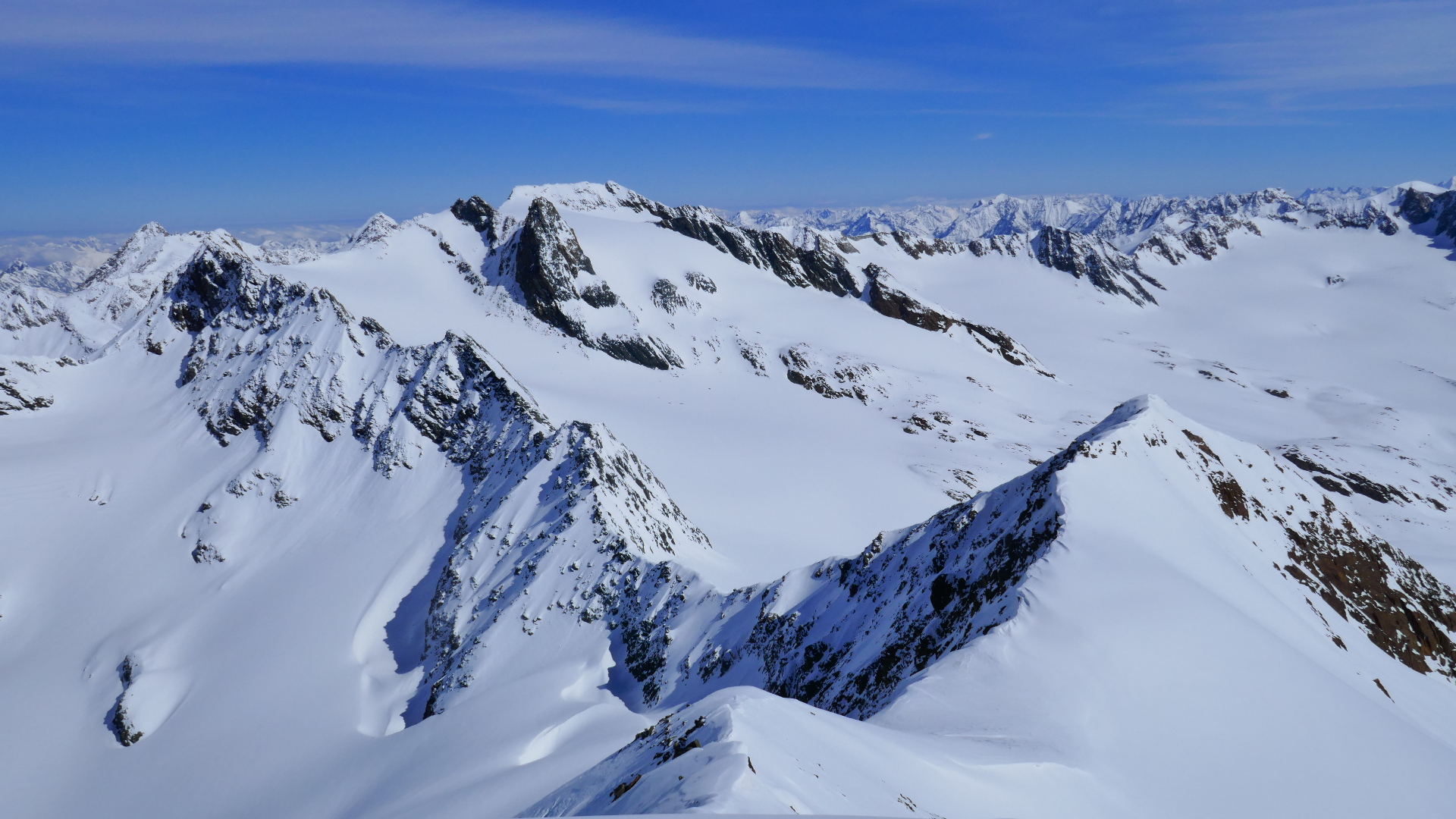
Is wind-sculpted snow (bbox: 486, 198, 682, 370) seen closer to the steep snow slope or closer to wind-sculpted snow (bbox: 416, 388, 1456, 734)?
wind-sculpted snow (bbox: 416, 388, 1456, 734)

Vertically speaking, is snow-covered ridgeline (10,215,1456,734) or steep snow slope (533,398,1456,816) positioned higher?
steep snow slope (533,398,1456,816)

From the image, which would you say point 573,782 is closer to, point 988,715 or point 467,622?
point 988,715

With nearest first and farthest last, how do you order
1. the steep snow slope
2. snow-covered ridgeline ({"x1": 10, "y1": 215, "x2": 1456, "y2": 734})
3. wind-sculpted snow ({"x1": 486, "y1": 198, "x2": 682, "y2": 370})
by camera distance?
the steep snow slope
snow-covered ridgeline ({"x1": 10, "y1": 215, "x2": 1456, "y2": 734})
wind-sculpted snow ({"x1": 486, "y1": 198, "x2": 682, "y2": 370})

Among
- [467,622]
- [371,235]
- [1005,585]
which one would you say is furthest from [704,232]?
[1005,585]

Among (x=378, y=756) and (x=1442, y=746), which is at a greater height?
(x=1442, y=746)

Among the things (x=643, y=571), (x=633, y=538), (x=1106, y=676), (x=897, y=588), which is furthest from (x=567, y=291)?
(x=1106, y=676)

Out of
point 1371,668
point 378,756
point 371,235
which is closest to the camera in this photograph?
point 1371,668

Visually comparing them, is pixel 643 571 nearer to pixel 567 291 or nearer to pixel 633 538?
pixel 633 538

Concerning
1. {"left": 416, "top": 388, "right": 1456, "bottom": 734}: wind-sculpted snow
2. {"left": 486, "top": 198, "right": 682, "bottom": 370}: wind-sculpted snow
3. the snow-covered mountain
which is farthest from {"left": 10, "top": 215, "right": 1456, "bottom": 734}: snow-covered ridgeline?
{"left": 486, "top": 198, "right": 682, "bottom": 370}: wind-sculpted snow
